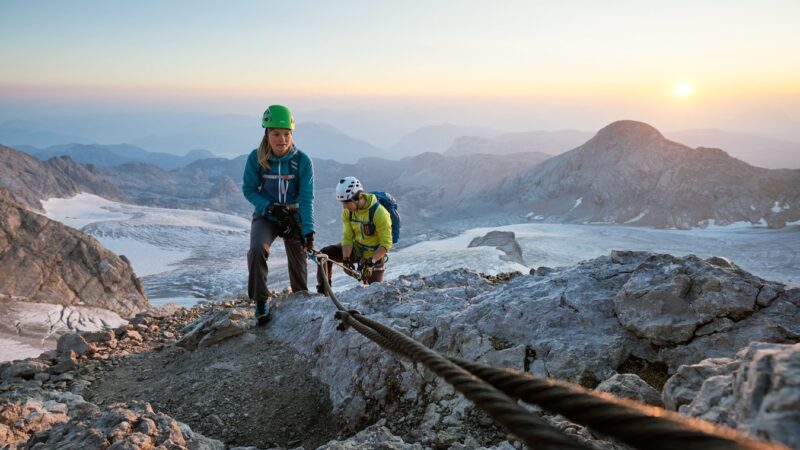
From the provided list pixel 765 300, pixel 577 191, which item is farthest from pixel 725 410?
pixel 577 191

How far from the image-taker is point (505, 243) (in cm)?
4800

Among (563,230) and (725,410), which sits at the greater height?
(725,410)

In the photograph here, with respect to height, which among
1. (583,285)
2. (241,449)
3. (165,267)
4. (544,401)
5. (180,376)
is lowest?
(165,267)

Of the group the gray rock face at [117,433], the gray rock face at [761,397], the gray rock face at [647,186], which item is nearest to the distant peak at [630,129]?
the gray rock face at [647,186]

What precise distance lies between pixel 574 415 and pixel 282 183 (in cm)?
638

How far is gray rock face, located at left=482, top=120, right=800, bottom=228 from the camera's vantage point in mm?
76812

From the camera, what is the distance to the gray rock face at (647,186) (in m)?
76.8

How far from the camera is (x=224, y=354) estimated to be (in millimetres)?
6770

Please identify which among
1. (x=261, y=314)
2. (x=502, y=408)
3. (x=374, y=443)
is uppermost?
(x=502, y=408)

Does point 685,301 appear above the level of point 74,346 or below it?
above

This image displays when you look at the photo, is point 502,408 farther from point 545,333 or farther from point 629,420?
point 545,333

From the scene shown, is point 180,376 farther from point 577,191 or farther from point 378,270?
point 577,191

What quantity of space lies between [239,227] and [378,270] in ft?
304

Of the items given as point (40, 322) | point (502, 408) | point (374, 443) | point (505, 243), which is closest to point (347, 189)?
point (374, 443)
